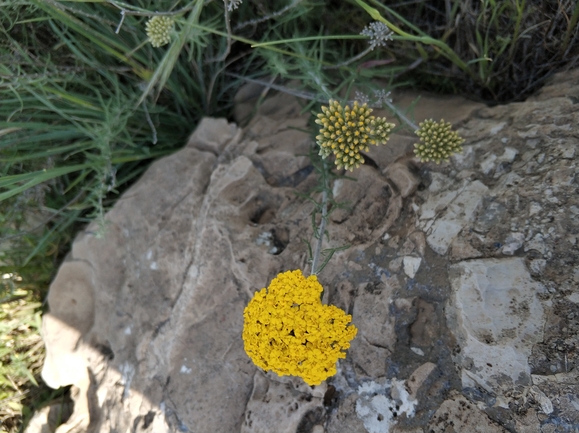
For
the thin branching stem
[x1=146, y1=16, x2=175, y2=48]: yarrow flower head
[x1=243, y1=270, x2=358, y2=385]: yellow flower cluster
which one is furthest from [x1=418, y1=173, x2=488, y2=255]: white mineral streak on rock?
[x1=146, y1=16, x2=175, y2=48]: yarrow flower head

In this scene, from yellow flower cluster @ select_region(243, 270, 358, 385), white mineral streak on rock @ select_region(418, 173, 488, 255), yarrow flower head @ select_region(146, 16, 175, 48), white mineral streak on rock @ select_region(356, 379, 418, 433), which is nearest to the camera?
yellow flower cluster @ select_region(243, 270, 358, 385)

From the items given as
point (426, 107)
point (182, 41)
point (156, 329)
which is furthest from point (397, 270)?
point (182, 41)

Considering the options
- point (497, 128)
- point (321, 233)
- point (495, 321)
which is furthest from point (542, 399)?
point (497, 128)

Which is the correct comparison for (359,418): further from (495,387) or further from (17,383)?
(17,383)

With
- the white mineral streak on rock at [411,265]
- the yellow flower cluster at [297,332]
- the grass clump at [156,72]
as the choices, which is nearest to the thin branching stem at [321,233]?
the yellow flower cluster at [297,332]

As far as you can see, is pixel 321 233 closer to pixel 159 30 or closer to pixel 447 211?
pixel 447 211

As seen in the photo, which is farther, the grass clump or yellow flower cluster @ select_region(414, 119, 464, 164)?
the grass clump

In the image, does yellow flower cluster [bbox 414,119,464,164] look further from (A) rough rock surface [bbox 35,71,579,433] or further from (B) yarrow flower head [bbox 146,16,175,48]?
(B) yarrow flower head [bbox 146,16,175,48]
